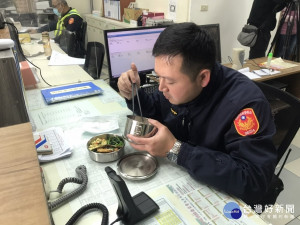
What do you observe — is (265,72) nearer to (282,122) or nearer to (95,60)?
(282,122)

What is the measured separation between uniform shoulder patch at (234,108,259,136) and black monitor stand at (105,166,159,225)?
0.39 m

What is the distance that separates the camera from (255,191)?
82 centimetres

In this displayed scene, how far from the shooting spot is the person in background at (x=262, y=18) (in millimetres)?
2600

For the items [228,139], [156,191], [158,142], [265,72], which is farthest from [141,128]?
[265,72]

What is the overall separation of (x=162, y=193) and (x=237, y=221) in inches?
9.4

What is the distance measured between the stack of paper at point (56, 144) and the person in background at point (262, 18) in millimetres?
2507

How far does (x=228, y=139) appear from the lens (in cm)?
90

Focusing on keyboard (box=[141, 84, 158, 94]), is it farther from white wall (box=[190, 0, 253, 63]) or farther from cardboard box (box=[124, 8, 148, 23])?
cardboard box (box=[124, 8, 148, 23])

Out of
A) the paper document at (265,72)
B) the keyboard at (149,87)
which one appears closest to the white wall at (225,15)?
the paper document at (265,72)

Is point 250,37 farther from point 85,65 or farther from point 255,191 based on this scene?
point 255,191

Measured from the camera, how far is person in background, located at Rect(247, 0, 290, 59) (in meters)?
2.60

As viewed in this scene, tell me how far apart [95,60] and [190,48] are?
5.84ft

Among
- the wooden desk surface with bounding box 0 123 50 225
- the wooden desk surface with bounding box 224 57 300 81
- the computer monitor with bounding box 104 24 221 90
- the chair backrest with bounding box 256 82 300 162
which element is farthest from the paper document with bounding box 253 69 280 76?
the wooden desk surface with bounding box 0 123 50 225

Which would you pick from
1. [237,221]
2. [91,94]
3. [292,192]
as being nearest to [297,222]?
[292,192]
